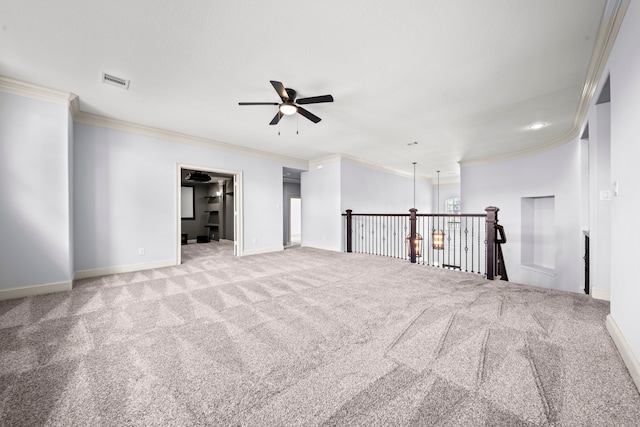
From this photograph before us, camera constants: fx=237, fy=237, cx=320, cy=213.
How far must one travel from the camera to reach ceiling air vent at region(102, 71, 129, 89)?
9.37ft

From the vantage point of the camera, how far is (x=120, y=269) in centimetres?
429

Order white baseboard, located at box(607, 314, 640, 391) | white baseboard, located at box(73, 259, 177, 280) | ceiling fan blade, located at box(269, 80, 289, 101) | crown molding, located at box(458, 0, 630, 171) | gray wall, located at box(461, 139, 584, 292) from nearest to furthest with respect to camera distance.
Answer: white baseboard, located at box(607, 314, 640, 391)
crown molding, located at box(458, 0, 630, 171)
ceiling fan blade, located at box(269, 80, 289, 101)
white baseboard, located at box(73, 259, 177, 280)
gray wall, located at box(461, 139, 584, 292)

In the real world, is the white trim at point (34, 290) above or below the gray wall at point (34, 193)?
below

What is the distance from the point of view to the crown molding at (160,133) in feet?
13.1

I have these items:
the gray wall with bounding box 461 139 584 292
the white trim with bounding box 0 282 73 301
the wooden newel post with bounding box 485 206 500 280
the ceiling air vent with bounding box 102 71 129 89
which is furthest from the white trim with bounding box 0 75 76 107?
the gray wall with bounding box 461 139 584 292

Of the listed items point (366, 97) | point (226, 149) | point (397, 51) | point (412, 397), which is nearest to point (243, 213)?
point (226, 149)

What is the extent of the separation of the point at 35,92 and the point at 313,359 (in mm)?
4702

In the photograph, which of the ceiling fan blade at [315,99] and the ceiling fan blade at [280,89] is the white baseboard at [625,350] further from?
the ceiling fan blade at [280,89]

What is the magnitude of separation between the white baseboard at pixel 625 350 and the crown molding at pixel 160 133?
20.9ft

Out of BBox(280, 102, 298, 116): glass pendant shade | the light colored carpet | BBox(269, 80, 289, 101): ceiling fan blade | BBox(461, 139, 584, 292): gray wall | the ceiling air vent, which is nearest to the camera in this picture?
the light colored carpet

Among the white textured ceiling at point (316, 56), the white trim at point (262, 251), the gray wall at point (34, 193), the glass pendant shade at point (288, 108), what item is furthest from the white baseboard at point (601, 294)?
the gray wall at point (34, 193)

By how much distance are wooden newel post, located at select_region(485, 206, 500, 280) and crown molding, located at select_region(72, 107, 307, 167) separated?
5132 mm

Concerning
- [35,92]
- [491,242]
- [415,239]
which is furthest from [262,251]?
[491,242]

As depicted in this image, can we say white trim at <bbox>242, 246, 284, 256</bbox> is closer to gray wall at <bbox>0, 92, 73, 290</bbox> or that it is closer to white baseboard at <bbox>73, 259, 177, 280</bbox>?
white baseboard at <bbox>73, 259, 177, 280</bbox>
